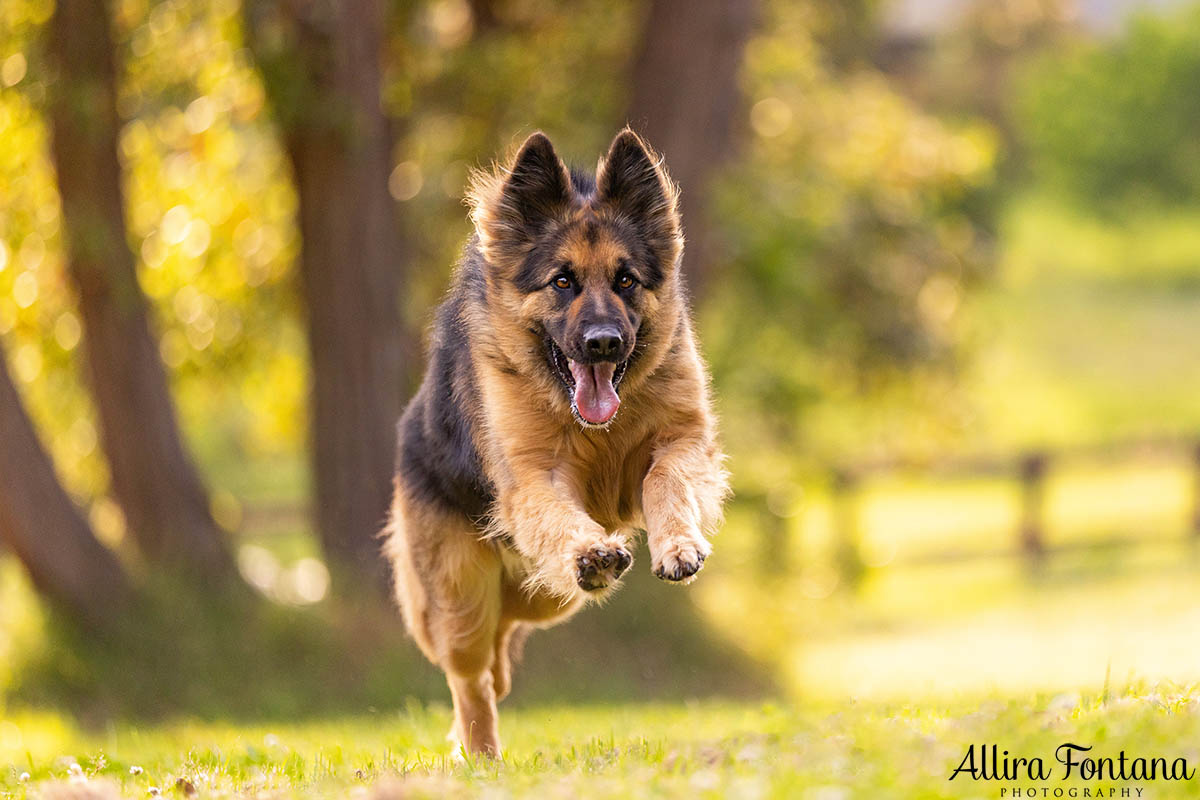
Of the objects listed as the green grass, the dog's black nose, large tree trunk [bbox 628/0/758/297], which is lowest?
the green grass

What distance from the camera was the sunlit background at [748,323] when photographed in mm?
12703

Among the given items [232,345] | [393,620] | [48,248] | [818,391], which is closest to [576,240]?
[393,620]

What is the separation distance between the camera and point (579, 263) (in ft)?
19.0

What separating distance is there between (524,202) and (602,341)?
948mm

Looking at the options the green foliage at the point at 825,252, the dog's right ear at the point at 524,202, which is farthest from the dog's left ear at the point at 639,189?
the green foliage at the point at 825,252

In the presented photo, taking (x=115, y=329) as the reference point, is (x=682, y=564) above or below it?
below

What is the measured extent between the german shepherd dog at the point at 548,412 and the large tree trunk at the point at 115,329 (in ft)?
20.8

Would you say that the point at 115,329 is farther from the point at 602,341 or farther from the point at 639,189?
the point at 602,341

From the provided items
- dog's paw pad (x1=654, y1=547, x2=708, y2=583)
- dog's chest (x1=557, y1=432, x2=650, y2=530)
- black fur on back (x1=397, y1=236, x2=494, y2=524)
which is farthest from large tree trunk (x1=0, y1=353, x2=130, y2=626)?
dog's paw pad (x1=654, y1=547, x2=708, y2=583)

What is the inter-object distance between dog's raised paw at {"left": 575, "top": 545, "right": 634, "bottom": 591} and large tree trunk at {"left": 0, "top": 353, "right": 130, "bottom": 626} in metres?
7.17

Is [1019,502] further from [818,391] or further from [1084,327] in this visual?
[1084,327]

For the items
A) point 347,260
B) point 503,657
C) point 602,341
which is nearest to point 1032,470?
point 347,260

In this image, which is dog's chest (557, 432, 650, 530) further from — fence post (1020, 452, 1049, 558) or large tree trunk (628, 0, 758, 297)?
fence post (1020, 452, 1049, 558)

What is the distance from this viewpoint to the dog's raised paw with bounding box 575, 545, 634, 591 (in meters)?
5.05
